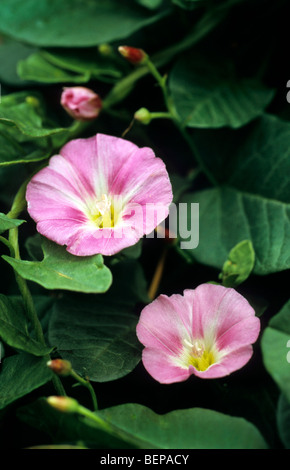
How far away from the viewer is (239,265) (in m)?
0.79

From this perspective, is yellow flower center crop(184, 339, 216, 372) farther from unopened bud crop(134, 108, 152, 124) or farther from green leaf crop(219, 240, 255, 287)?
unopened bud crop(134, 108, 152, 124)

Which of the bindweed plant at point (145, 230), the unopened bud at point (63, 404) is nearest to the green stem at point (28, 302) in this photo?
the bindweed plant at point (145, 230)

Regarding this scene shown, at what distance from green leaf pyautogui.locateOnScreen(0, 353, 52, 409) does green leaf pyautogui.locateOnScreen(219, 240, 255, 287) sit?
292 millimetres

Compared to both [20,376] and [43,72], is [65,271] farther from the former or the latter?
[43,72]

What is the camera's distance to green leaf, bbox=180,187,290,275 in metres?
0.85

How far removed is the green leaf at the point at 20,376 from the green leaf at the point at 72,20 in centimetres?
65

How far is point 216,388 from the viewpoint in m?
0.78

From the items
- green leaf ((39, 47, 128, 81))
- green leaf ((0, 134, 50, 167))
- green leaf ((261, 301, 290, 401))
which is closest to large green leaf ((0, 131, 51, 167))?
green leaf ((0, 134, 50, 167))

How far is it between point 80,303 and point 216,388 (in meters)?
0.25

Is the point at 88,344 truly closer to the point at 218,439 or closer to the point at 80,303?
the point at 80,303

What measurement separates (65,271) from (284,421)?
0.34 m

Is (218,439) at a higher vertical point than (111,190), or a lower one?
lower

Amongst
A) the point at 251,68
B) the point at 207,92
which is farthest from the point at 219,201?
the point at 251,68

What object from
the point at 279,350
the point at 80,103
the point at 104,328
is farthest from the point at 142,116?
the point at 279,350
